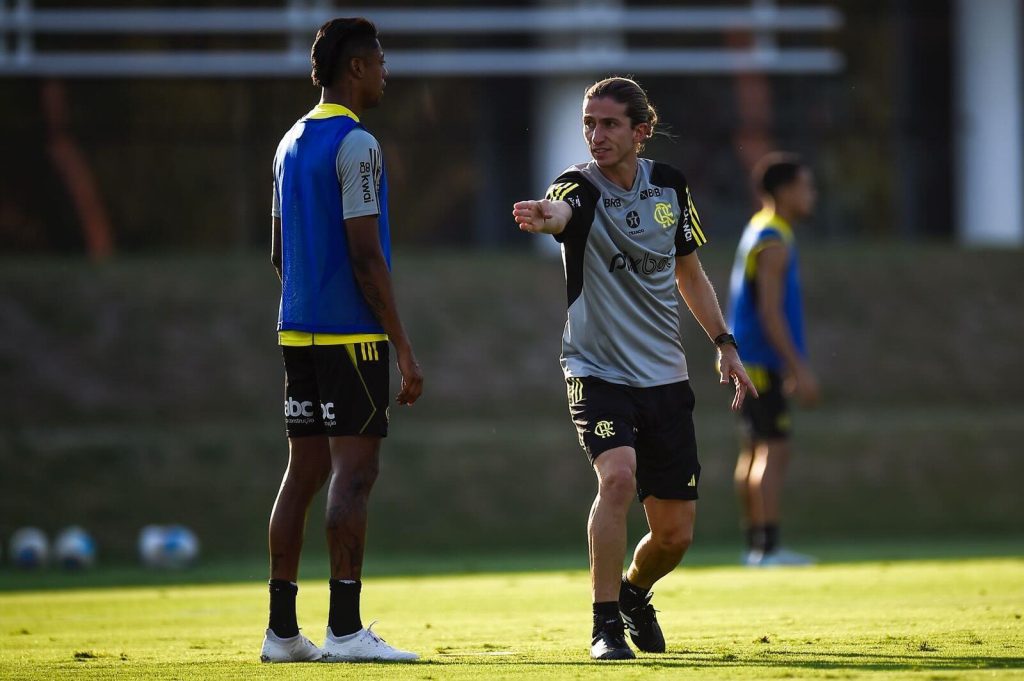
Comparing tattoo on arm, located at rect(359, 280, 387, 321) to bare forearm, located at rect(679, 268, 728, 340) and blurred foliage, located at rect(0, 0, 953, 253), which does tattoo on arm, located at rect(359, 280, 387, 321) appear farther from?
blurred foliage, located at rect(0, 0, 953, 253)

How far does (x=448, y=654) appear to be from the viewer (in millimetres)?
6230

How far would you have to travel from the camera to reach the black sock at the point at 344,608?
239 inches

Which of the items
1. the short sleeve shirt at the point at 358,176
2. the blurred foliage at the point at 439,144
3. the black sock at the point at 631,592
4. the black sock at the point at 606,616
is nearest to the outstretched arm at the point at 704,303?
→ the black sock at the point at 631,592

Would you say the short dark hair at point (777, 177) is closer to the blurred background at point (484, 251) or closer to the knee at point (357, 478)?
the blurred background at point (484, 251)

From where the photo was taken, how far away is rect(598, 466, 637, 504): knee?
19.6 ft

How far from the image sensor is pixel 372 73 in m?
6.39

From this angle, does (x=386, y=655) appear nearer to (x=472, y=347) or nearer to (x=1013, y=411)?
(x=472, y=347)

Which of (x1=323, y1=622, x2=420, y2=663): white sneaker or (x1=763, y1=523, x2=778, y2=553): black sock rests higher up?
(x1=323, y1=622, x2=420, y2=663): white sneaker

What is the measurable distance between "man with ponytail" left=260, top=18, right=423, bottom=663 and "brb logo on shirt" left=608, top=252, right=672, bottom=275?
0.85 metres

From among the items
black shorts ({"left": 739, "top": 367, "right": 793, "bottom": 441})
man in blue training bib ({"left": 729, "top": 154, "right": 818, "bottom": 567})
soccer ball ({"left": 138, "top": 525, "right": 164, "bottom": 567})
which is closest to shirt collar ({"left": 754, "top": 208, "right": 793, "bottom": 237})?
man in blue training bib ({"left": 729, "top": 154, "right": 818, "bottom": 567})

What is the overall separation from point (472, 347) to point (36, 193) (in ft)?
21.3

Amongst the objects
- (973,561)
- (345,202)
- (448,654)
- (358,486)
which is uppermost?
(345,202)

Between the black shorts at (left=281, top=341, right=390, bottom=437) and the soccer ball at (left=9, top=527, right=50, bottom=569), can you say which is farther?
the soccer ball at (left=9, top=527, right=50, bottom=569)

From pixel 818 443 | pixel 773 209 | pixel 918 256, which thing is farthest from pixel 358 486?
pixel 918 256
